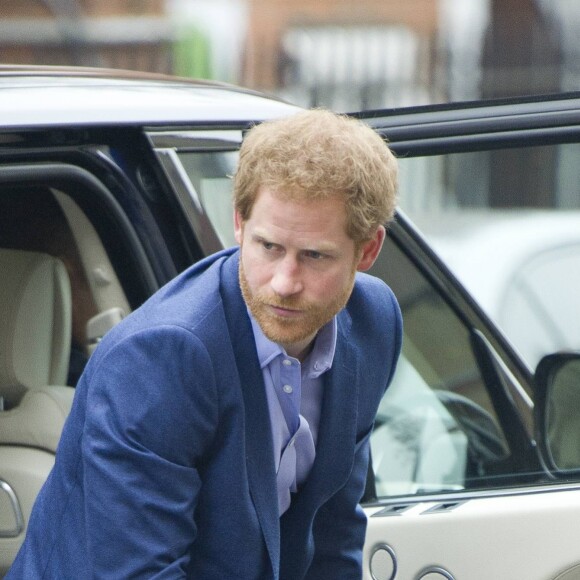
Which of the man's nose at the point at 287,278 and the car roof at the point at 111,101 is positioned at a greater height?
the car roof at the point at 111,101

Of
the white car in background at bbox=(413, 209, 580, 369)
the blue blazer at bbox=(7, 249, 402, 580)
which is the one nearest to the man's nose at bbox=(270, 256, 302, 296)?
the blue blazer at bbox=(7, 249, 402, 580)

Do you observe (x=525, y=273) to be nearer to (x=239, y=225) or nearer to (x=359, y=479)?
(x=359, y=479)

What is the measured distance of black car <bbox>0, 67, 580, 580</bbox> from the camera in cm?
233

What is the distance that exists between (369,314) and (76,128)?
24.7 inches

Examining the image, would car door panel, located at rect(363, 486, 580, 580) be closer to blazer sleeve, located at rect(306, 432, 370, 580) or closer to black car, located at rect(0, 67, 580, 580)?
black car, located at rect(0, 67, 580, 580)

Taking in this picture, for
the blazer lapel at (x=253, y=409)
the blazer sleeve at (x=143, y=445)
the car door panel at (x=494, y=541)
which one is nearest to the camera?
the blazer sleeve at (x=143, y=445)

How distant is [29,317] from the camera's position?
272 centimetres

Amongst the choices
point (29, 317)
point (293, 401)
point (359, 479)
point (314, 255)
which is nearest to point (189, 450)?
point (293, 401)

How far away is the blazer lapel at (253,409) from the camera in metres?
1.88

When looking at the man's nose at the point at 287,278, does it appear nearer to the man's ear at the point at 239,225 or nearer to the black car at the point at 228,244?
the man's ear at the point at 239,225

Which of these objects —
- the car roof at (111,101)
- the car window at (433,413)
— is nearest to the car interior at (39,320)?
the car roof at (111,101)

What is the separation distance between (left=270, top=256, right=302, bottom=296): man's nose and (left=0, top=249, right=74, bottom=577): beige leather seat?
1.00m

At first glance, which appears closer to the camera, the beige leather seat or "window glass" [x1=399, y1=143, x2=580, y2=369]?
the beige leather seat

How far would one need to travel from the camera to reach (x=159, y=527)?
1791 mm
